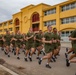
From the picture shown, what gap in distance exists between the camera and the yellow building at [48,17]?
38.5 metres

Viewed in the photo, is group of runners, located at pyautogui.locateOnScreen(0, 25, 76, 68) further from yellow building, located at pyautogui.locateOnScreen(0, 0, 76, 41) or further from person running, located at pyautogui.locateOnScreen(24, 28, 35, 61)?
yellow building, located at pyautogui.locateOnScreen(0, 0, 76, 41)

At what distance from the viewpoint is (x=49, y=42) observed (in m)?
8.23

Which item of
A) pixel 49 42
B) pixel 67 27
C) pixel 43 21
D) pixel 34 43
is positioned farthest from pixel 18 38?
pixel 43 21

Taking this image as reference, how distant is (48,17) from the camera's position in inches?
1775

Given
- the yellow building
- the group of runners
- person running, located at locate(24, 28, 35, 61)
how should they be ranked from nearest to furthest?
the group of runners → person running, located at locate(24, 28, 35, 61) → the yellow building

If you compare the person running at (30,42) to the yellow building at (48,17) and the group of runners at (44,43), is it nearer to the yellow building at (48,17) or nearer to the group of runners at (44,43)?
the group of runners at (44,43)

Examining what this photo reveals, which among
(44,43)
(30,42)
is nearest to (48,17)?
(30,42)

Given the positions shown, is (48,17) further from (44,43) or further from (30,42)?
(44,43)

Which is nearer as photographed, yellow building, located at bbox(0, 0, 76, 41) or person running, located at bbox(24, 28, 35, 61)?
person running, located at bbox(24, 28, 35, 61)

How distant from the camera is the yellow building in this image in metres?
38.5

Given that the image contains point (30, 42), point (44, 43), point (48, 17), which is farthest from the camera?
point (48, 17)

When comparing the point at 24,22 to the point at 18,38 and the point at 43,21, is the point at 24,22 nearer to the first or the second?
the point at 43,21

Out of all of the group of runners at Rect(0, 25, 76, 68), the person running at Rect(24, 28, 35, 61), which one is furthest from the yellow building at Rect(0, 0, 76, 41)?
the person running at Rect(24, 28, 35, 61)

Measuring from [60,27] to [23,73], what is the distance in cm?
3456
